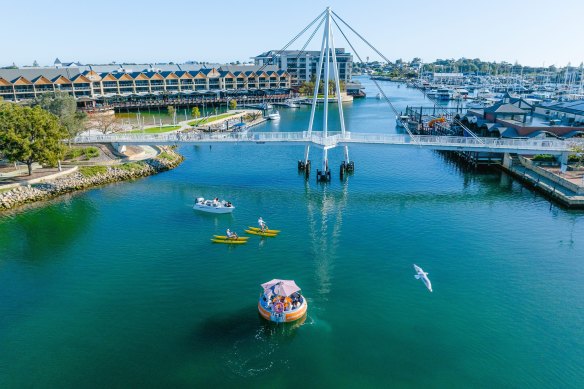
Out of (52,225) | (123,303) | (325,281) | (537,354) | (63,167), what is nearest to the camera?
(537,354)

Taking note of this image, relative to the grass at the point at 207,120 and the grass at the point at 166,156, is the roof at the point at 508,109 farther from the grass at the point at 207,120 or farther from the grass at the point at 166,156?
the grass at the point at 207,120

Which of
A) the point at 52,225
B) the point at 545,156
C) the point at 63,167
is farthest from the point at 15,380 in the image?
the point at 545,156

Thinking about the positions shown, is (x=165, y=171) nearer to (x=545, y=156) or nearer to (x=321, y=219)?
(x=321, y=219)

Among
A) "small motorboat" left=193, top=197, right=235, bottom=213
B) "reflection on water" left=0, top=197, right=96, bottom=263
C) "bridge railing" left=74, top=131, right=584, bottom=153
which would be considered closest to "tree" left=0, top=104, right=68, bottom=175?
"reflection on water" left=0, top=197, right=96, bottom=263

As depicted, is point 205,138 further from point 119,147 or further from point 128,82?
point 128,82

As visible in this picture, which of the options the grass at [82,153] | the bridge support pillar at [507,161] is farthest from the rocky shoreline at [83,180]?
the bridge support pillar at [507,161]

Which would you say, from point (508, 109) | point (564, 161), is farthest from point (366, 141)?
point (508, 109)
